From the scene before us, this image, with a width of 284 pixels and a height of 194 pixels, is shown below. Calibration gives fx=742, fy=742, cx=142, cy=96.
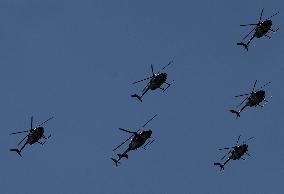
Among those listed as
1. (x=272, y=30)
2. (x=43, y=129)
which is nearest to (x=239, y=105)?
(x=272, y=30)

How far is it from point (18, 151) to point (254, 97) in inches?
1422

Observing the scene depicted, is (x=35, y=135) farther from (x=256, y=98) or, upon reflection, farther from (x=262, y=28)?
(x=262, y=28)

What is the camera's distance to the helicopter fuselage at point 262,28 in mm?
105750

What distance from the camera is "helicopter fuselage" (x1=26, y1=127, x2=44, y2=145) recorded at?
106 metres

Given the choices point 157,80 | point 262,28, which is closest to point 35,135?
point 157,80

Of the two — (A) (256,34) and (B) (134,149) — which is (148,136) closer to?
(B) (134,149)

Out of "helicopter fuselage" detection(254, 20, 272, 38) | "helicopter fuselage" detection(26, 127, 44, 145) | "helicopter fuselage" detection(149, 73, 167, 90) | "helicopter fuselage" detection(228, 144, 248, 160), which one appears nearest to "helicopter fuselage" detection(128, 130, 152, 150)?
"helicopter fuselage" detection(149, 73, 167, 90)

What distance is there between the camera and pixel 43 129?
106000 millimetres

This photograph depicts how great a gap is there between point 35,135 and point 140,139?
53.3 ft

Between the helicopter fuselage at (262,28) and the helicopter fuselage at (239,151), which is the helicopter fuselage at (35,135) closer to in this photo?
the helicopter fuselage at (239,151)

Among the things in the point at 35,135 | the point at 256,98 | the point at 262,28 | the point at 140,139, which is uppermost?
the point at 35,135

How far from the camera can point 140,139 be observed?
326 ft

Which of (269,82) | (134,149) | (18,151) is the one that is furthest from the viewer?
(18,151)

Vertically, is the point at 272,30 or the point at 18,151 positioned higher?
the point at 18,151
